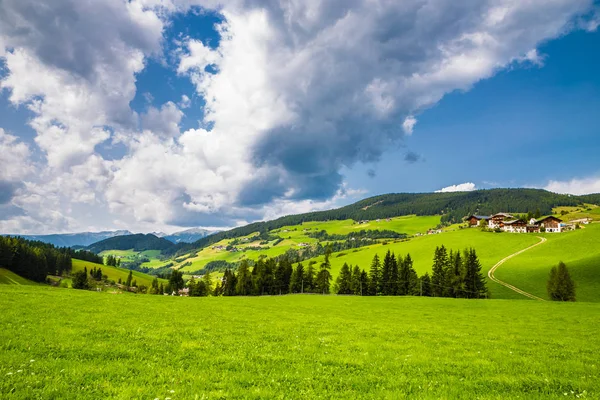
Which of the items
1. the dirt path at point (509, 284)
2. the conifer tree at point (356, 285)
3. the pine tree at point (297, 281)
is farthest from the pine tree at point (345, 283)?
the dirt path at point (509, 284)

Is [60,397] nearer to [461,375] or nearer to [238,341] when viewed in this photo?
[238,341]

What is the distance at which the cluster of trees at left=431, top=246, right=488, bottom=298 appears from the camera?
98.8 meters

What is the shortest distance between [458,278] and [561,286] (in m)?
25.9

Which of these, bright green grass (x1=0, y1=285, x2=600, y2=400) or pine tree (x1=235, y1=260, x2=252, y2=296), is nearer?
bright green grass (x1=0, y1=285, x2=600, y2=400)

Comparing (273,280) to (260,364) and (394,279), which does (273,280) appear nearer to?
(394,279)

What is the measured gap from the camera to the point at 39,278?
16850 centimetres

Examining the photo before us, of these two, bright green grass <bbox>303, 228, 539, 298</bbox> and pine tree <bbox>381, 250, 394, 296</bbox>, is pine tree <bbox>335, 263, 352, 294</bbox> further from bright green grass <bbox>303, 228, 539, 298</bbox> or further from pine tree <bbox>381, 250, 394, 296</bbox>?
bright green grass <bbox>303, 228, 539, 298</bbox>

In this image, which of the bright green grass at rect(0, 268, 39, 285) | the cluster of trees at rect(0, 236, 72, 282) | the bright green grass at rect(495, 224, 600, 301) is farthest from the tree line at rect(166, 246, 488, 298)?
the cluster of trees at rect(0, 236, 72, 282)

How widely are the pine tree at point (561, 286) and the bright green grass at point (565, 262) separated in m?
5.38

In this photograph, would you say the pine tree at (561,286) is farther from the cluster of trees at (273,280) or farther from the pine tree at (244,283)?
the pine tree at (244,283)

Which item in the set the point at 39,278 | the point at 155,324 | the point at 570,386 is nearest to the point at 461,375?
the point at 570,386

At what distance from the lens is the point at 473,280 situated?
328ft

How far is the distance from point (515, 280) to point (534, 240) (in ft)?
238

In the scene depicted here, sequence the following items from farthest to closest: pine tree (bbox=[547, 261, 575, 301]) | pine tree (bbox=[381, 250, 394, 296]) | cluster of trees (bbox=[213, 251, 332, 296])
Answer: cluster of trees (bbox=[213, 251, 332, 296]) < pine tree (bbox=[381, 250, 394, 296]) < pine tree (bbox=[547, 261, 575, 301])
